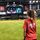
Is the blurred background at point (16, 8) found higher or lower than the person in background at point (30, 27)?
lower

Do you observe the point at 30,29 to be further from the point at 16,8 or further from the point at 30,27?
the point at 16,8

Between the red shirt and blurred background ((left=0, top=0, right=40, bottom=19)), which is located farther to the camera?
blurred background ((left=0, top=0, right=40, bottom=19))

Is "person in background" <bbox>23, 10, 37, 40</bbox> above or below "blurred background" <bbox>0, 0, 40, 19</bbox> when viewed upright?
above

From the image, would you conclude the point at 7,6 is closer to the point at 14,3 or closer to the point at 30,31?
the point at 14,3

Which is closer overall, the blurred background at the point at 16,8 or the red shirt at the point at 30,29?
the red shirt at the point at 30,29

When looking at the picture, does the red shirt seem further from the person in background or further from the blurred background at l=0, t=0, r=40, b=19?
the blurred background at l=0, t=0, r=40, b=19

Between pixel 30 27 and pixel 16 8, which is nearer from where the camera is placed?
pixel 30 27

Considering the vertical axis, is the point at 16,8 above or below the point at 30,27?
below

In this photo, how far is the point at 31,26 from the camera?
691cm

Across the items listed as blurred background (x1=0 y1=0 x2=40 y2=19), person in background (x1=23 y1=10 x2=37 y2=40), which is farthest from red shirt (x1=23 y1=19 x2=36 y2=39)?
blurred background (x1=0 y1=0 x2=40 y2=19)

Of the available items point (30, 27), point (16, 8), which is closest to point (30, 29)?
point (30, 27)

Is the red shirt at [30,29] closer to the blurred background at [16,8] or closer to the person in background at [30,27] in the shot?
the person in background at [30,27]

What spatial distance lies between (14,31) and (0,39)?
2329 millimetres

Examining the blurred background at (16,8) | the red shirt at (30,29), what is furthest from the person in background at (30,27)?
the blurred background at (16,8)
